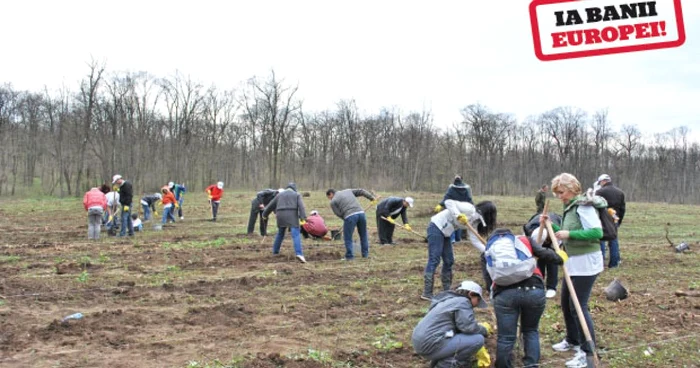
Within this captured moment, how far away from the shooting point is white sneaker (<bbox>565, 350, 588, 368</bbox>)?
515cm

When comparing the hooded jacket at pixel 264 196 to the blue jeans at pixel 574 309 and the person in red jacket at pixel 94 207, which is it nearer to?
the person in red jacket at pixel 94 207

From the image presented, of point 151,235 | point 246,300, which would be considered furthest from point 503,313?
point 151,235

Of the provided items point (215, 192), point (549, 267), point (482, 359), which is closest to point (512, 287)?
point (482, 359)

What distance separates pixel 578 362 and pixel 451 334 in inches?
55.3

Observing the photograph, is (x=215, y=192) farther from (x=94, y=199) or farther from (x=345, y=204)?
(x=345, y=204)

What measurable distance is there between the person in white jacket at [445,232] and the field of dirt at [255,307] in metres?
0.51

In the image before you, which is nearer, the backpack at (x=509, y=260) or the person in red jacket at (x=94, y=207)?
the backpack at (x=509, y=260)

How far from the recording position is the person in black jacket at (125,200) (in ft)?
50.3

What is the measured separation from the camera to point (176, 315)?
7184mm

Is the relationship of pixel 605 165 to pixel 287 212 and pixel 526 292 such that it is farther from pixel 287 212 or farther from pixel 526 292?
pixel 526 292

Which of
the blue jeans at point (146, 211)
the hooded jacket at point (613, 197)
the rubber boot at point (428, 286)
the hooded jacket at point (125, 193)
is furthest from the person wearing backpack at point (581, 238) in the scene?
the blue jeans at point (146, 211)

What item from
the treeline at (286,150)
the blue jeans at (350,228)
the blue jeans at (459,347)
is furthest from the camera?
the treeline at (286,150)

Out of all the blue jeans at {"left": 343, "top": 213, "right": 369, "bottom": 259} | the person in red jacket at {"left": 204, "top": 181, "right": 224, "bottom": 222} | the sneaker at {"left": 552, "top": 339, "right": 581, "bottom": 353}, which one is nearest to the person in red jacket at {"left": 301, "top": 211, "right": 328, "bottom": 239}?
the blue jeans at {"left": 343, "top": 213, "right": 369, "bottom": 259}

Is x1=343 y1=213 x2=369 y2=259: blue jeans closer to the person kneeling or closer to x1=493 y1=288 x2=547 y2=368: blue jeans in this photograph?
the person kneeling
